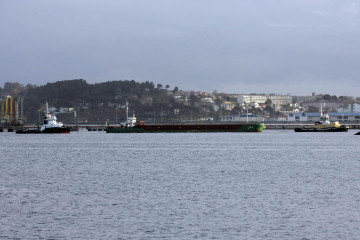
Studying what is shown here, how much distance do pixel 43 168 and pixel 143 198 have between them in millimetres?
21391

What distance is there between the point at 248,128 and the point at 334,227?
142 m

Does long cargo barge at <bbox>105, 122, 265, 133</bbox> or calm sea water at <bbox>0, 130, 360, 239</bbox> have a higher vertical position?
long cargo barge at <bbox>105, 122, 265, 133</bbox>

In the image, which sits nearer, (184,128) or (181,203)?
(181,203)

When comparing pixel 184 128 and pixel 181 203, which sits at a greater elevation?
pixel 184 128

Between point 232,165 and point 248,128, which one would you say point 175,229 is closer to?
point 232,165

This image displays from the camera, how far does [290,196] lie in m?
29.8

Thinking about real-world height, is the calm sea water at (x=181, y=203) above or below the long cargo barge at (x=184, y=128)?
below

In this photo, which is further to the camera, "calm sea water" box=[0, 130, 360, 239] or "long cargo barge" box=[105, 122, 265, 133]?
"long cargo barge" box=[105, 122, 265, 133]

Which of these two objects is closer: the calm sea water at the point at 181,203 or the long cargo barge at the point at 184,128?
the calm sea water at the point at 181,203

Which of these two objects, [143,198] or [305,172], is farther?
[305,172]

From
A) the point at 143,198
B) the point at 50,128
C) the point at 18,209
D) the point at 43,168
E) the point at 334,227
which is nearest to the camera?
the point at 334,227

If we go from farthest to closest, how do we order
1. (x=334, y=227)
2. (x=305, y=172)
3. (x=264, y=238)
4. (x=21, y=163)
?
(x=21, y=163), (x=305, y=172), (x=334, y=227), (x=264, y=238)

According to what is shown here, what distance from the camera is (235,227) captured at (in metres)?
21.8

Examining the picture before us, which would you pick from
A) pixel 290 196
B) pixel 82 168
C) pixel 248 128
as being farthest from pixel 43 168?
pixel 248 128
